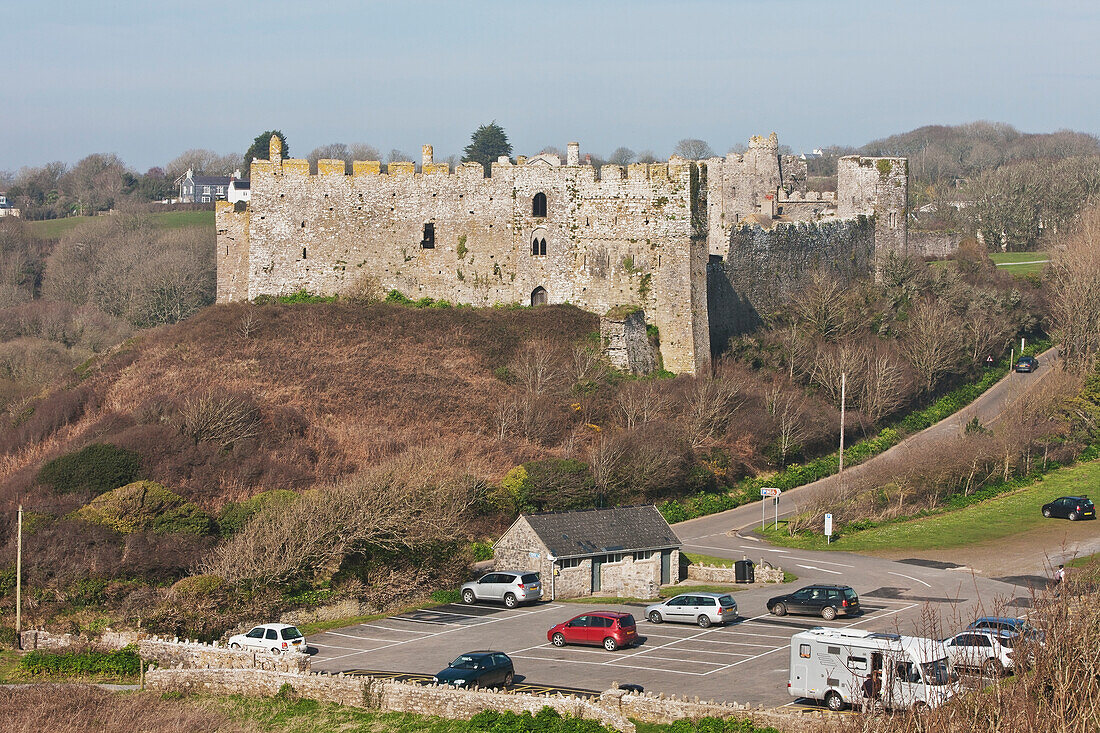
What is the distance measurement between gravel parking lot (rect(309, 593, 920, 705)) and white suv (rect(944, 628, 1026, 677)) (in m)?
3.32

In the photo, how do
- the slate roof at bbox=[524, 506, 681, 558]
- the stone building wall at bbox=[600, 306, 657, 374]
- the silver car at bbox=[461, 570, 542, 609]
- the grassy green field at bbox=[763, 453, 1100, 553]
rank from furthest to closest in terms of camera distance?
the stone building wall at bbox=[600, 306, 657, 374] < the grassy green field at bbox=[763, 453, 1100, 553] < the slate roof at bbox=[524, 506, 681, 558] < the silver car at bbox=[461, 570, 542, 609]

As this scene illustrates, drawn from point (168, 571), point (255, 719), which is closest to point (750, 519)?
point (168, 571)

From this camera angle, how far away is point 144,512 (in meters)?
39.3

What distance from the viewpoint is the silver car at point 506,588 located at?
120 ft

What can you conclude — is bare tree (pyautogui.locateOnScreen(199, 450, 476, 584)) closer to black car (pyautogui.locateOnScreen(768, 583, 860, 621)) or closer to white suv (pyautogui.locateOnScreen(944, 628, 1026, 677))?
black car (pyautogui.locateOnScreen(768, 583, 860, 621))

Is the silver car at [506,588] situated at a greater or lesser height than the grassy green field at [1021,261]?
lesser

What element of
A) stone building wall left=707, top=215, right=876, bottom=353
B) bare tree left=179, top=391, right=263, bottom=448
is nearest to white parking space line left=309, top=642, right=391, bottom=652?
bare tree left=179, top=391, right=263, bottom=448

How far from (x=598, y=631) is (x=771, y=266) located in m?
32.9

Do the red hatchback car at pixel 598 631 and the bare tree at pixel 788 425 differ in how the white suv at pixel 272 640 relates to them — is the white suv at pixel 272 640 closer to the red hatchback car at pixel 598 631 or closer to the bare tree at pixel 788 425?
the red hatchback car at pixel 598 631

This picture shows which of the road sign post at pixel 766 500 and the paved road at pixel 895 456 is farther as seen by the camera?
the paved road at pixel 895 456

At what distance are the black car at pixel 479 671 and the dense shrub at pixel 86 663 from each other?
770 centimetres

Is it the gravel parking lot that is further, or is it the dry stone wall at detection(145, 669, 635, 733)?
the gravel parking lot

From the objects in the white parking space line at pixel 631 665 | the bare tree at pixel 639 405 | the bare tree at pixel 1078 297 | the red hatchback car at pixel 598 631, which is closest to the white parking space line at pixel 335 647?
the white parking space line at pixel 631 665

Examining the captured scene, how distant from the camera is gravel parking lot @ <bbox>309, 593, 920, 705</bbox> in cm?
2819
